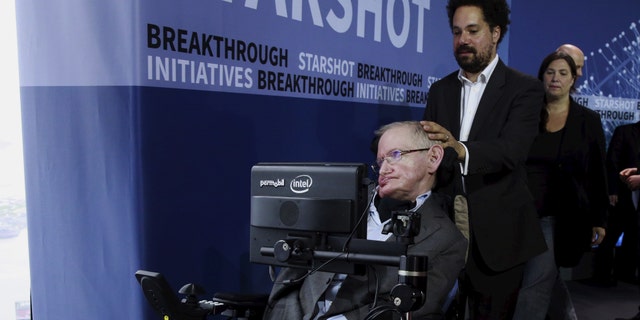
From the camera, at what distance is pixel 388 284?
1.81 meters

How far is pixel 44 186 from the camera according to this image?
2.45 meters

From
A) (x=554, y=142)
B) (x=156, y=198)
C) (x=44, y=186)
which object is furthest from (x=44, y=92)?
(x=554, y=142)

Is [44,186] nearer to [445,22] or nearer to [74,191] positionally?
[74,191]

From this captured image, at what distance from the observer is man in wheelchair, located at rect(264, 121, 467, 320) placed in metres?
1.83

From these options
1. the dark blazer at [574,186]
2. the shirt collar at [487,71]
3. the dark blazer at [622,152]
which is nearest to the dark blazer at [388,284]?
A: the shirt collar at [487,71]

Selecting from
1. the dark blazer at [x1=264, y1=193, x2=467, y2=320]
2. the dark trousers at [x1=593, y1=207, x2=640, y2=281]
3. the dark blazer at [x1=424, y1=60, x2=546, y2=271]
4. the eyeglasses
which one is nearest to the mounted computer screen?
the dark blazer at [x1=264, y1=193, x2=467, y2=320]

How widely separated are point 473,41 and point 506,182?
0.56 metres

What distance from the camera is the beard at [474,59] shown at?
2496mm

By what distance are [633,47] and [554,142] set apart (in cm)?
281

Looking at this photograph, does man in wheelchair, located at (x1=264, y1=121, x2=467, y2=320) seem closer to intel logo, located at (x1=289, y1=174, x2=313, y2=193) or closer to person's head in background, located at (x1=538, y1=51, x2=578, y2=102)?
intel logo, located at (x1=289, y1=174, x2=313, y2=193)

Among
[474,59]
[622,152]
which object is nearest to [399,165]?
[474,59]

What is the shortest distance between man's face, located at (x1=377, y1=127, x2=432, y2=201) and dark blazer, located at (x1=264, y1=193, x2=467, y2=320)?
5.1 inches

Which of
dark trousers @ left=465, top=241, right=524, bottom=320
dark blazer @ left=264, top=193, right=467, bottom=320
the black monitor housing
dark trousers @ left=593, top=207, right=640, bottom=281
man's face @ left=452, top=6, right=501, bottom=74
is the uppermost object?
man's face @ left=452, top=6, right=501, bottom=74

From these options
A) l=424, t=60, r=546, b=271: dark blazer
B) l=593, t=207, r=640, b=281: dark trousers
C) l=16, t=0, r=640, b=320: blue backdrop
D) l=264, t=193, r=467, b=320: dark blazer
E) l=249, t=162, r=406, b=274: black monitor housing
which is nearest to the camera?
l=249, t=162, r=406, b=274: black monitor housing
